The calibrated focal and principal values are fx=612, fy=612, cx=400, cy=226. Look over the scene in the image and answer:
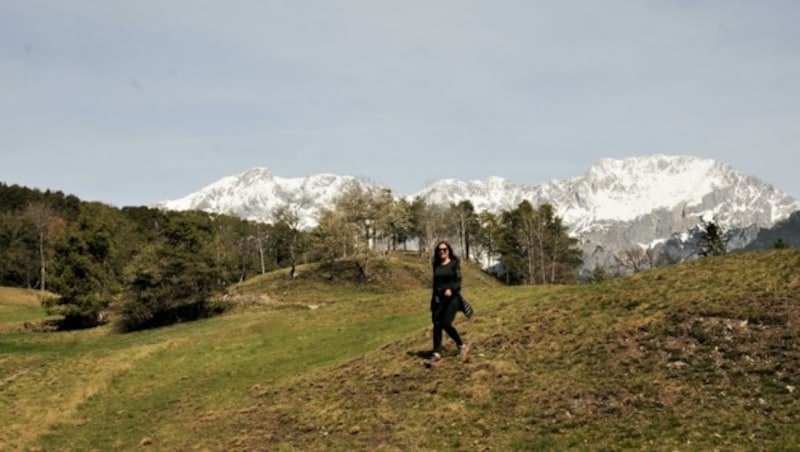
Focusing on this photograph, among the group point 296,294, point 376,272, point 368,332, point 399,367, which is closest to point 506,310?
point 399,367

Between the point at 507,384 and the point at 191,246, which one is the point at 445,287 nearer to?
the point at 507,384

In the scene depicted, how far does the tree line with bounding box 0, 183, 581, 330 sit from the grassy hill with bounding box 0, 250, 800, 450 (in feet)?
91.8

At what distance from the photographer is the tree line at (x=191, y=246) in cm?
6341

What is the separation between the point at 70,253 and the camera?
68062 mm

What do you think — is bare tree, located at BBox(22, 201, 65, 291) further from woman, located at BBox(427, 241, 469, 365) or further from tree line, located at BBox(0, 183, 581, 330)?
woman, located at BBox(427, 241, 469, 365)

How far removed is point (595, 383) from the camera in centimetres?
1755

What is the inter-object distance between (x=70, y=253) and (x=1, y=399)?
43.8m

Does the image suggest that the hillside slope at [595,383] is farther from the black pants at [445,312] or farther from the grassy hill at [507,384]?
the black pants at [445,312]

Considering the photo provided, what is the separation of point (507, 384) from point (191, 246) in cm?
5319

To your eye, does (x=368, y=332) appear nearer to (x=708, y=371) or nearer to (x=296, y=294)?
(x=708, y=371)

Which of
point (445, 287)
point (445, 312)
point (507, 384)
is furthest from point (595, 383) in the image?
point (445, 287)

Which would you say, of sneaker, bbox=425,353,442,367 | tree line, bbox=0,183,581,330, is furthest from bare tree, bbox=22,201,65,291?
sneaker, bbox=425,353,442,367

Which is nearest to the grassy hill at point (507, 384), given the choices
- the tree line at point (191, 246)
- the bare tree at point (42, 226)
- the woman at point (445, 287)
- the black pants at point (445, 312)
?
the black pants at point (445, 312)

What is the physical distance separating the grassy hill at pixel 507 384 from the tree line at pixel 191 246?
27993mm
